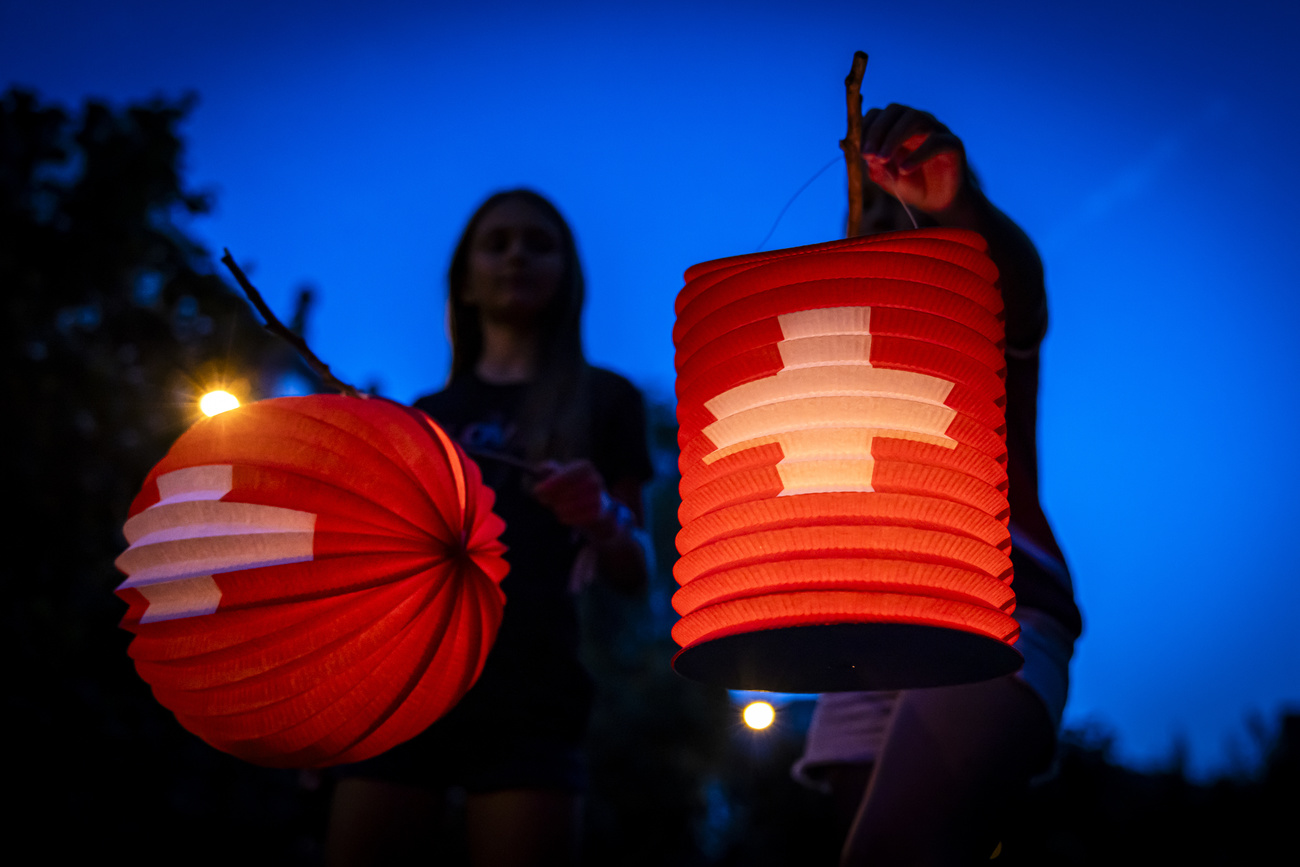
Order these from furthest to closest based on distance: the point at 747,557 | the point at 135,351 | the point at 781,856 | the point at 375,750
→ the point at 781,856 < the point at 135,351 < the point at 375,750 < the point at 747,557

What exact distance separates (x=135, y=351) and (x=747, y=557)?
6.99m

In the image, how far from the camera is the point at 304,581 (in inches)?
73.2

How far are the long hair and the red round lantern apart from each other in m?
0.87

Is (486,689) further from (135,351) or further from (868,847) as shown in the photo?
(135,351)

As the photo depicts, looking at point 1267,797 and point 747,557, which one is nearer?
point 747,557

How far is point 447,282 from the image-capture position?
3484 millimetres

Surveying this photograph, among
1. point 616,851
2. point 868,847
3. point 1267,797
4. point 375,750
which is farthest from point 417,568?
point 1267,797

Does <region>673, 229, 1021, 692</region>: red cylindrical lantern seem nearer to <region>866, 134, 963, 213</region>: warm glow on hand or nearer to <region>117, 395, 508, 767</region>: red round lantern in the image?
<region>866, 134, 963, 213</region>: warm glow on hand

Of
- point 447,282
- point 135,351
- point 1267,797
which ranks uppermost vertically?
point 135,351

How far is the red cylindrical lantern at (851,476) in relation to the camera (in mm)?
1556

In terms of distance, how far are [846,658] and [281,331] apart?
5.48 ft

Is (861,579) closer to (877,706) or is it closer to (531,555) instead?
(877,706)

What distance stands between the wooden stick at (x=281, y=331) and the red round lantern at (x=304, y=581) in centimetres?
33

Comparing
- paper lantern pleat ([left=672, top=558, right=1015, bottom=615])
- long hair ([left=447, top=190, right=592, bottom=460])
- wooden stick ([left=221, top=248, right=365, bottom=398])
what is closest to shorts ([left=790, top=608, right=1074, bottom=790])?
paper lantern pleat ([left=672, top=558, right=1015, bottom=615])
